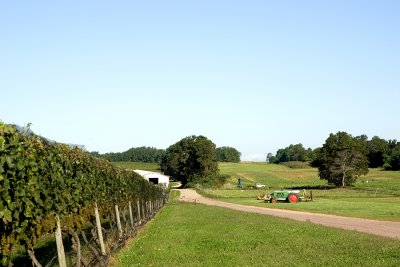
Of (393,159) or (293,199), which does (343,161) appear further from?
(393,159)

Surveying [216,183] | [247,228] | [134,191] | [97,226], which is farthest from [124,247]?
[216,183]

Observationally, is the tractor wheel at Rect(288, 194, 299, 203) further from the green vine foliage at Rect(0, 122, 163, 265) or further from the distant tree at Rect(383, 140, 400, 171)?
the distant tree at Rect(383, 140, 400, 171)

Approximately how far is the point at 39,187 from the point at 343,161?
337 feet

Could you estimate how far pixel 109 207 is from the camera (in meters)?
23.3

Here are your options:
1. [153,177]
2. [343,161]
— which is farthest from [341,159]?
[153,177]

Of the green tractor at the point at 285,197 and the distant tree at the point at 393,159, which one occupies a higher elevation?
the distant tree at the point at 393,159

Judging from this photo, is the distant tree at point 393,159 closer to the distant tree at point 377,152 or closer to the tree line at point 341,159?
the distant tree at point 377,152

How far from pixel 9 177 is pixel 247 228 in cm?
2049

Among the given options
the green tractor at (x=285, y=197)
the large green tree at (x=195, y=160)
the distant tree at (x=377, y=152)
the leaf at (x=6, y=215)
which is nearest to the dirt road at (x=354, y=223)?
the leaf at (x=6, y=215)

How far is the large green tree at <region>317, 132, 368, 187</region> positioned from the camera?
356ft

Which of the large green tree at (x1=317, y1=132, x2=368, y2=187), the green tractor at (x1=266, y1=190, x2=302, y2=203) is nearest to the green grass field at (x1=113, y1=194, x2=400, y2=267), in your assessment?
the green tractor at (x1=266, y1=190, x2=302, y2=203)

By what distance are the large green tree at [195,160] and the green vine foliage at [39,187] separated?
414ft

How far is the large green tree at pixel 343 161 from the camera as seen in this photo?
10850 cm

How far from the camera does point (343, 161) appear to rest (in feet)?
356
